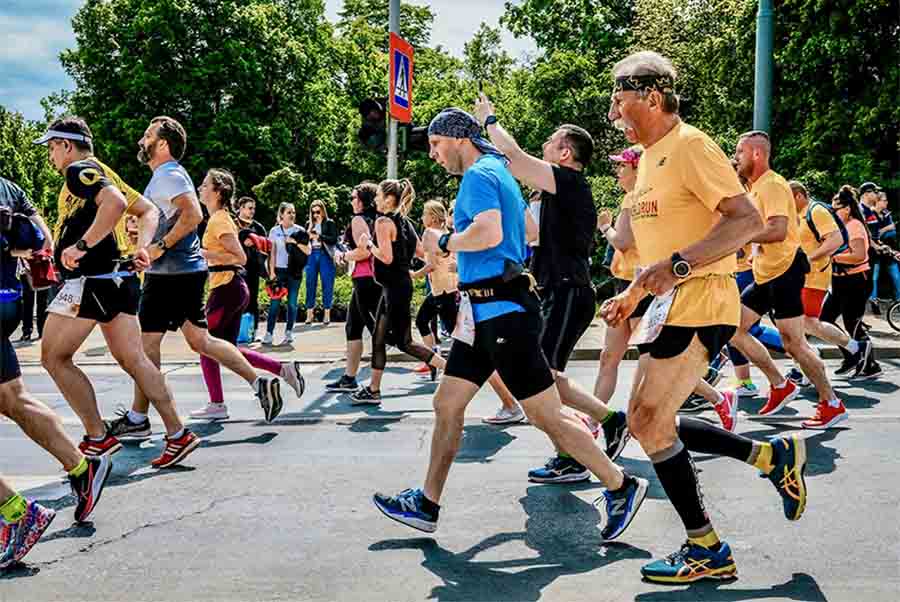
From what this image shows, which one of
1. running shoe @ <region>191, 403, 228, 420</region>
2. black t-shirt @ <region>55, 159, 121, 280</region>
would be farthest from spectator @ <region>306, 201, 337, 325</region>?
black t-shirt @ <region>55, 159, 121, 280</region>

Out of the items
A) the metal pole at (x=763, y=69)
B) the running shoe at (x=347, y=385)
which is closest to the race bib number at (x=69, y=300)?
the running shoe at (x=347, y=385)

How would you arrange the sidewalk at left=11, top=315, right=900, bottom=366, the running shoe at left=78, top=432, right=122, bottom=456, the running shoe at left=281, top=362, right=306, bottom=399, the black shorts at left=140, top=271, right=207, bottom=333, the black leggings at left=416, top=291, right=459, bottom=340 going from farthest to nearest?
the sidewalk at left=11, top=315, right=900, bottom=366, the black leggings at left=416, top=291, right=459, bottom=340, the running shoe at left=281, top=362, right=306, bottom=399, the black shorts at left=140, top=271, right=207, bottom=333, the running shoe at left=78, top=432, right=122, bottom=456

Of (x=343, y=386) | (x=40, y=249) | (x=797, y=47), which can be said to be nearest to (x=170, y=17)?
(x=797, y=47)

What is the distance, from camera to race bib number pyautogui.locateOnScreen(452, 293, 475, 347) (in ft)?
15.3

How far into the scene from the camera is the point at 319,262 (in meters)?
14.9

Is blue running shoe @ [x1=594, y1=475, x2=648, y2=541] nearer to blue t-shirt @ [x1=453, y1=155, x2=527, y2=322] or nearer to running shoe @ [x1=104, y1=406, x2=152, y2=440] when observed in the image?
blue t-shirt @ [x1=453, y1=155, x2=527, y2=322]

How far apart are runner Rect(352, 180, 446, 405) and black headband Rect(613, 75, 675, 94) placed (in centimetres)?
424

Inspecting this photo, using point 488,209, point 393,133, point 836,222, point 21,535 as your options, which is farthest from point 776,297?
point 393,133

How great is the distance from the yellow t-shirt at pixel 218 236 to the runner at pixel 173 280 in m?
0.53

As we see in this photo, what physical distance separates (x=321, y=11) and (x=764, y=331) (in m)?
38.8

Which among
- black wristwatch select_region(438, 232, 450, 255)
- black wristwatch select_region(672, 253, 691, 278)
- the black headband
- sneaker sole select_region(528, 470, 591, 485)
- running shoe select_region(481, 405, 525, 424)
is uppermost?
the black headband

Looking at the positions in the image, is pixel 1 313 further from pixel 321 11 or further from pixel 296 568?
pixel 321 11

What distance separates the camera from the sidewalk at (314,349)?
11.7 meters

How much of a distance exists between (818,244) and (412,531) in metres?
5.48
